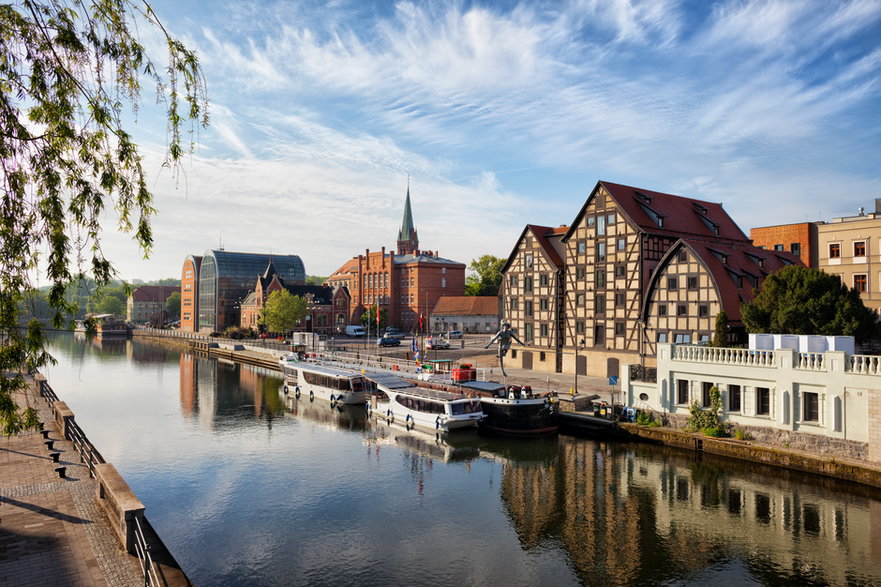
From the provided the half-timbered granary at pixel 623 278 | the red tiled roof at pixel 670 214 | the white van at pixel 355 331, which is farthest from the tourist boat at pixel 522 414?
the white van at pixel 355 331

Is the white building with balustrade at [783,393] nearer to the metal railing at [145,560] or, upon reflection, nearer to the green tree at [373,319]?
the metal railing at [145,560]

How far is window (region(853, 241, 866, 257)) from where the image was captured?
45.3m

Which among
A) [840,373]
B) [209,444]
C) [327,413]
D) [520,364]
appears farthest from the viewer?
[520,364]

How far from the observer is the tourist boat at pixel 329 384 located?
50.2m

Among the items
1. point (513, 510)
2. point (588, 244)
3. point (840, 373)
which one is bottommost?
point (513, 510)

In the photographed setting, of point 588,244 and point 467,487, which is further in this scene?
point 588,244

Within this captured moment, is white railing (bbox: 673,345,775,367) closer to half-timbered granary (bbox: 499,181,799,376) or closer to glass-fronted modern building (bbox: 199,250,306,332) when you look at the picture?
half-timbered granary (bbox: 499,181,799,376)

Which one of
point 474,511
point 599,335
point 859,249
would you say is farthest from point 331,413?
point 859,249

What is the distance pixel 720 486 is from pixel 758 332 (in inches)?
552

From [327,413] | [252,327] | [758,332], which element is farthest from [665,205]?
[252,327]

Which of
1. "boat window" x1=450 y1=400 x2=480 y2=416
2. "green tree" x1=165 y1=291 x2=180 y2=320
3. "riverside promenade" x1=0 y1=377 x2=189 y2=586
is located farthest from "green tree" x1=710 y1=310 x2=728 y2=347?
"green tree" x1=165 y1=291 x2=180 y2=320

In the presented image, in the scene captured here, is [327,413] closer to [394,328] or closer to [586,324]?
[586,324]

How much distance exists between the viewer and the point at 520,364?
5709 centimetres

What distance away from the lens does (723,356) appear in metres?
32.6
